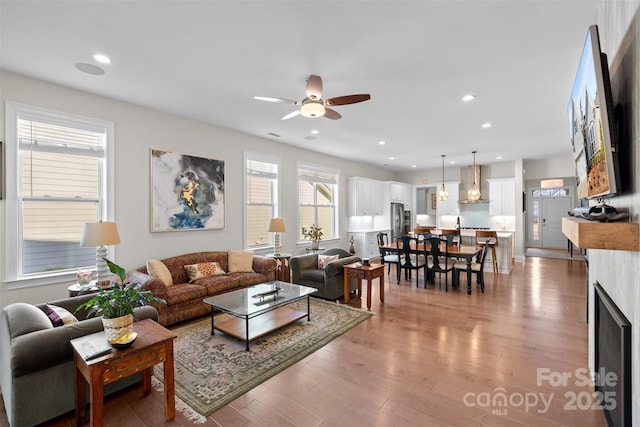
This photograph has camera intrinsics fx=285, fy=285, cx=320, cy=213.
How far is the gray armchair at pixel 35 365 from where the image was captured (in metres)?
1.84

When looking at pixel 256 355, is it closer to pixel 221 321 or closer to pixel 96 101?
pixel 221 321

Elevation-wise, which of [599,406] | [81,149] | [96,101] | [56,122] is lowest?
[599,406]

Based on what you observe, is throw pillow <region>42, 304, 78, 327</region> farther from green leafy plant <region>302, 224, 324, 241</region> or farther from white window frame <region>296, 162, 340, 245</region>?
green leafy plant <region>302, 224, 324, 241</region>

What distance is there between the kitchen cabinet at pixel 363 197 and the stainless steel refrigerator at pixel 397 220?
75cm

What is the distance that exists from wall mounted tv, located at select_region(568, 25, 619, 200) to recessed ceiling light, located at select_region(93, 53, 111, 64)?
12.3 ft

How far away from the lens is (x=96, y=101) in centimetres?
369

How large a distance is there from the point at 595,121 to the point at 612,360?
1395 mm

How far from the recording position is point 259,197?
584 cm

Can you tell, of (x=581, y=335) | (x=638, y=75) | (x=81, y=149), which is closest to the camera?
(x=638, y=75)

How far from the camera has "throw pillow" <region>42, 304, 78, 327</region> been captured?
Answer: 2.26 metres

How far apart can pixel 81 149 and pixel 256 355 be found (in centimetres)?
335

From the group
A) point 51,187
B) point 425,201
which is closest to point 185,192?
point 51,187

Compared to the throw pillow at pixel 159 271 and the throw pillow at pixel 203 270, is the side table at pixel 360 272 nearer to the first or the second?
the throw pillow at pixel 203 270

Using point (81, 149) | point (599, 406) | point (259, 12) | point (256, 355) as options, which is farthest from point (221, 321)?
point (599, 406)
